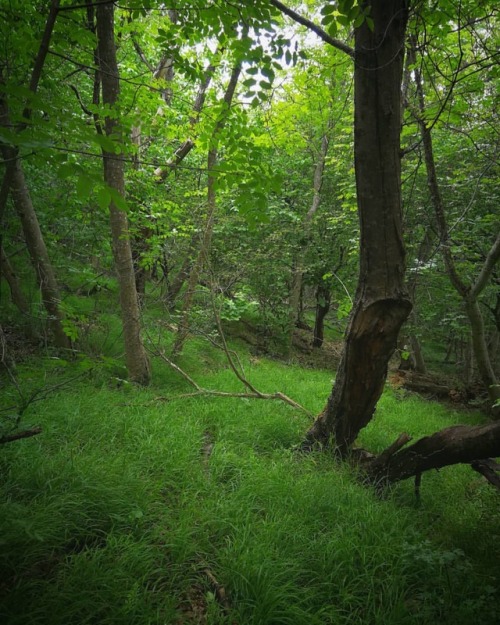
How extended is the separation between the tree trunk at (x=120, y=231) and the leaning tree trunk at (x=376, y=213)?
9.78ft

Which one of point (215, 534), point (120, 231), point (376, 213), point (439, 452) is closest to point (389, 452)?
point (439, 452)

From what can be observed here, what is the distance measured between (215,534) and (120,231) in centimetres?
394

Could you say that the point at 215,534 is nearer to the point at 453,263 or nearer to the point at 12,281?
the point at 453,263

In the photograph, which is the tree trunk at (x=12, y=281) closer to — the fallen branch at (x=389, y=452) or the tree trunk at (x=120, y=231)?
the tree trunk at (x=120, y=231)

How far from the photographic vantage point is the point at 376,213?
256cm

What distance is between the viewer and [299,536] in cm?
220

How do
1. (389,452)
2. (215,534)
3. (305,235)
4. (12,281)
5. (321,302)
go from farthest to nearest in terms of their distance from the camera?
1. (321,302)
2. (305,235)
3. (12,281)
4. (389,452)
5. (215,534)

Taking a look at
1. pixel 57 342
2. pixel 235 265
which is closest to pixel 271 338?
pixel 235 265

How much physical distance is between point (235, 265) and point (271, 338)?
12.2 feet

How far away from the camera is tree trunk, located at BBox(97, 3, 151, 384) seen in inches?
159

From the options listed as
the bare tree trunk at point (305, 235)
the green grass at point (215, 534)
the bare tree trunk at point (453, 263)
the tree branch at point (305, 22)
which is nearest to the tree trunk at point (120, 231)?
the green grass at point (215, 534)

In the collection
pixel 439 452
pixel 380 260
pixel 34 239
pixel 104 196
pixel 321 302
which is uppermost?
pixel 380 260

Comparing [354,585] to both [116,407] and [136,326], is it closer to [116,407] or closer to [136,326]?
[116,407]

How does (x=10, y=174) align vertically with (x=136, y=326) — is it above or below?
above
